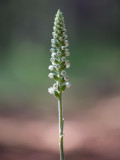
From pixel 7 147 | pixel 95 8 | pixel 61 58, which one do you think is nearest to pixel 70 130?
pixel 7 147

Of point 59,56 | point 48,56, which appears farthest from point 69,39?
point 59,56

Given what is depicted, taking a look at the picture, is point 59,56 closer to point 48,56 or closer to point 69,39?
point 48,56

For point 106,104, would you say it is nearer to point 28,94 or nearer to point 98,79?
point 98,79

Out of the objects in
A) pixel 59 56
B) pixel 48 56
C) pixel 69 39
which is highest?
pixel 69 39

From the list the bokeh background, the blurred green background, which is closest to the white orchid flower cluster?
the bokeh background

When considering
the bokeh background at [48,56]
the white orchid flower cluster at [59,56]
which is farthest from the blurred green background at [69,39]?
the white orchid flower cluster at [59,56]

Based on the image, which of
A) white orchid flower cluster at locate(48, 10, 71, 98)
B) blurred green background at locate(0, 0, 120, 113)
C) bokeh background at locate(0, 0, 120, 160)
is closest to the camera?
white orchid flower cluster at locate(48, 10, 71, 98)

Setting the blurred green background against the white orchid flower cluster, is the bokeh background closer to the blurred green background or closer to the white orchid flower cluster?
the blurred green background

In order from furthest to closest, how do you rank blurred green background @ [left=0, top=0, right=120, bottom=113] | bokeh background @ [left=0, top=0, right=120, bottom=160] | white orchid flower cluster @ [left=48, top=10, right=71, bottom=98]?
blurred green background @ [left=0, top=0, right=120, bottom=113]
bokeh background @ [left=0, top=0, right=120, bottom=160]
white orchid flower cluster @ [left=48, top=10, right=71, bottom=98]

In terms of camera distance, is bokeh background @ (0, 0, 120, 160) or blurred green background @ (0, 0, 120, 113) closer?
bokeh background @ (0, 0, 120, 160)

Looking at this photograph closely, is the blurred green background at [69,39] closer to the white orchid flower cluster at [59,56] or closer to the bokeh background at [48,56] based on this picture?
the bokeh background at [48,56]
